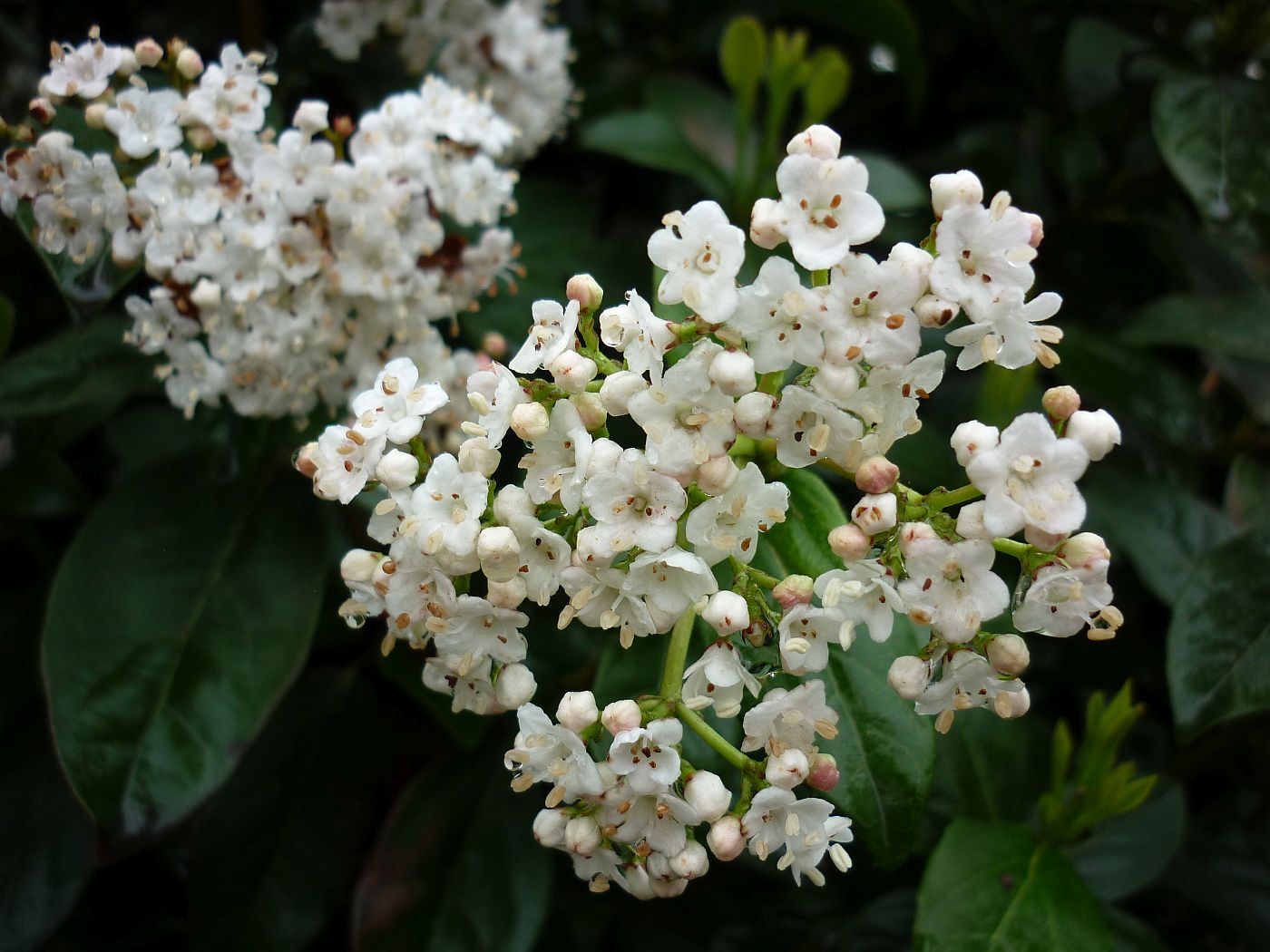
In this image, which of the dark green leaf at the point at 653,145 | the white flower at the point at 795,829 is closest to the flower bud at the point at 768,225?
the white flower at the point at 795,829

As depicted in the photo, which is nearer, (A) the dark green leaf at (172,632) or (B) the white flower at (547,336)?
(B) the white flower at (547,336)

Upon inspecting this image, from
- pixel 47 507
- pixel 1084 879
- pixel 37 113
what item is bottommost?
pixel 47 507

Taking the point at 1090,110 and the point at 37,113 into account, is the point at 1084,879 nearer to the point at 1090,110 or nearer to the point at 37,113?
the point at 1090,110

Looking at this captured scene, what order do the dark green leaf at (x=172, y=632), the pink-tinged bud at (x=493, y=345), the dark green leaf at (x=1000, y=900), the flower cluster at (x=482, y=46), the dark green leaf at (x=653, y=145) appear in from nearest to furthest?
the dark green leaf at (x=1000, y=900) → the dark green leaf at (x=172, y=632) → the pink-tinged bud at (x=493, y=345) → the flower cluster at (x=482, y=46) → the dark green leaf at (x=653, y=145)

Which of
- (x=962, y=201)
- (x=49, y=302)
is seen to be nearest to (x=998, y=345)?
(x=962, y=201)

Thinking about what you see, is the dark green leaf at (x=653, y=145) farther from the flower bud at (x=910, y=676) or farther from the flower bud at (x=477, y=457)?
the flower bud at (x=910, y=676)

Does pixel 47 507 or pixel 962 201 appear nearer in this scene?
pixel 962 201

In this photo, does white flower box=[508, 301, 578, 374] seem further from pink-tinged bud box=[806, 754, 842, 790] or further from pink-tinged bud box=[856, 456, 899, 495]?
pink-tinged bud box=[806, 754, 842, 790]

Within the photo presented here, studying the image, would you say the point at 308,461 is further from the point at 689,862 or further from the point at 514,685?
the point at 689,862
